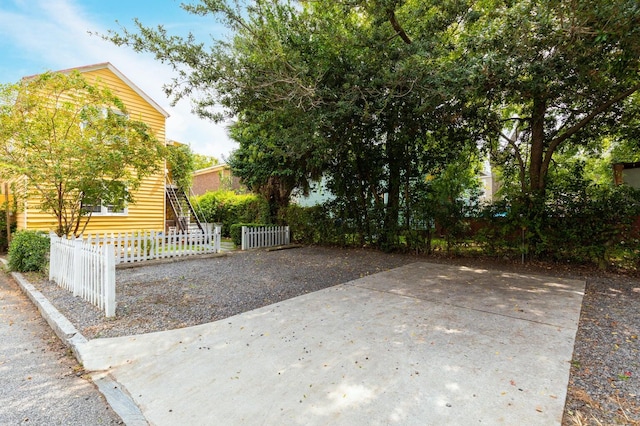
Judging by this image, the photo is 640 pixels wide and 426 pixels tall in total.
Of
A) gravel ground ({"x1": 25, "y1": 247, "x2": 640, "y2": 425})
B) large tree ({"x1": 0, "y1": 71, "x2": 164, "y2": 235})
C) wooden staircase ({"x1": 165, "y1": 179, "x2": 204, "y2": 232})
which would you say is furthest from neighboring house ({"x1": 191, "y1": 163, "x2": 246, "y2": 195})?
large tree ({"x1": 0, "y1": 71, "x2": 164, "y2": 235})

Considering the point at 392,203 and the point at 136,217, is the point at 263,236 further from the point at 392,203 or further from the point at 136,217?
the point at 136,217

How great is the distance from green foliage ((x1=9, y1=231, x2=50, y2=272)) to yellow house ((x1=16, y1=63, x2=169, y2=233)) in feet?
11.7

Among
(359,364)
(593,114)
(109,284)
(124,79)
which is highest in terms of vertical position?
(124,79)

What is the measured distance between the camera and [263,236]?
12.1m

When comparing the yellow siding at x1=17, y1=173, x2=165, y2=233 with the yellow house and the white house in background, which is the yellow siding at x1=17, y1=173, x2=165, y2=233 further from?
the white house in background

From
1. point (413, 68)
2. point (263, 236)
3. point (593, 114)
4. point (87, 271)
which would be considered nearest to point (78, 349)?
point (87, 271)

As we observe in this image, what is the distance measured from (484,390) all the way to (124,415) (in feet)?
8.94

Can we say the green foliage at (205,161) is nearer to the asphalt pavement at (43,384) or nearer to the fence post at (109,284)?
the fence post at (109,284)

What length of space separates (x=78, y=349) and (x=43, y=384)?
1.97 ft

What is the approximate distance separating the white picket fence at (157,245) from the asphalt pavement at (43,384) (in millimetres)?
4042

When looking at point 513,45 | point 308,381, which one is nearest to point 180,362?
point 308,381

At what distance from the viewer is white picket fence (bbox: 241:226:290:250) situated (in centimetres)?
1153

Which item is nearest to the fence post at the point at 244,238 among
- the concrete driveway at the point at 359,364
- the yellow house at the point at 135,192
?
the yellow house at the point at 135,192

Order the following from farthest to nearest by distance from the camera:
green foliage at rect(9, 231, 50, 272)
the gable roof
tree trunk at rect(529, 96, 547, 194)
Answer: the gable roof < tree trunk at rect(529, 96, 547, 194) < green foliage at rect(9, 231, 50, 272)
